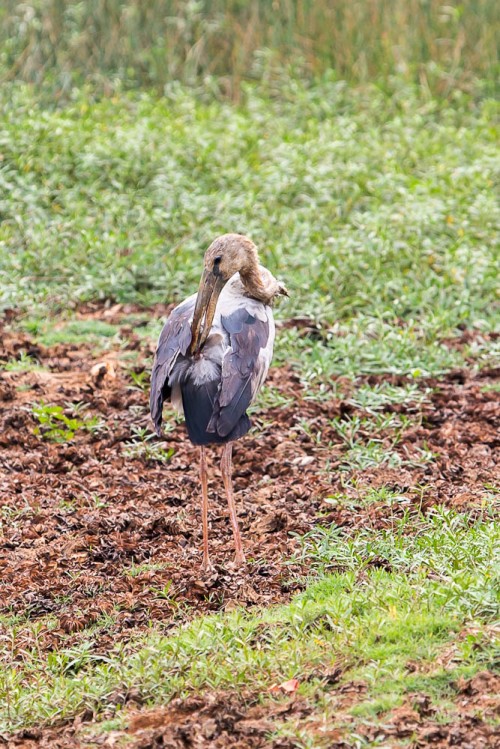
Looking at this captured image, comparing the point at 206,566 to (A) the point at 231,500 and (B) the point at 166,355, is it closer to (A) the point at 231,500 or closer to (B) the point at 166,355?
(A) the point at 231,500

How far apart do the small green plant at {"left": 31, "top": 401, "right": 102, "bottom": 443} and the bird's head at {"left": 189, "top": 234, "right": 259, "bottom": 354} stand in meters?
1.82

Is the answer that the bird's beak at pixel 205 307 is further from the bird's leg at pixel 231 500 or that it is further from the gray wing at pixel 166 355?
the bird's leg at pixel 231 500

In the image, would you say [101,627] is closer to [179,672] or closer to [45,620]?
[45,620]

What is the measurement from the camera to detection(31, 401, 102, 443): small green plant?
271 inches

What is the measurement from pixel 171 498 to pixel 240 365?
1131 millimetres

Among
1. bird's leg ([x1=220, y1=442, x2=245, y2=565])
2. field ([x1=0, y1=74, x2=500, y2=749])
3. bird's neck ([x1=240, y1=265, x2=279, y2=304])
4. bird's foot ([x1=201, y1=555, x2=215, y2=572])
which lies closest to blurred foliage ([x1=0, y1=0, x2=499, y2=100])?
field ([x1=0, y1=74, x2=500, y2=749])

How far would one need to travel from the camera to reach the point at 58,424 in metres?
7.07

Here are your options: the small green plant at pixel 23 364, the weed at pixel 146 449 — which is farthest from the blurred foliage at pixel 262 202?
the weed at pixel 146 449

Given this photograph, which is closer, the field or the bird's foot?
the field

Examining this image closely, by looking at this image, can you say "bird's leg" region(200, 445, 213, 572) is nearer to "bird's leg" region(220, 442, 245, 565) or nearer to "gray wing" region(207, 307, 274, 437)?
"bird's leg" region(220, 442, 245, 565)

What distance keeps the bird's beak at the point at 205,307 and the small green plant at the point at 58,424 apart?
5.98ft

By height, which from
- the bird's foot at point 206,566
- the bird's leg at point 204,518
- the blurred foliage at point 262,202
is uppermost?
the blurred foliage at point 262,202

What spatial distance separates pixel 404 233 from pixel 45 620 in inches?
213

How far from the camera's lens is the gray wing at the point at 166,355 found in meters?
5.24
